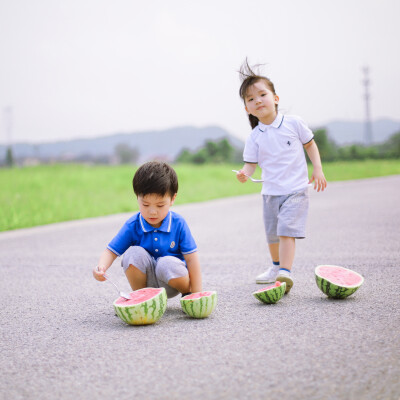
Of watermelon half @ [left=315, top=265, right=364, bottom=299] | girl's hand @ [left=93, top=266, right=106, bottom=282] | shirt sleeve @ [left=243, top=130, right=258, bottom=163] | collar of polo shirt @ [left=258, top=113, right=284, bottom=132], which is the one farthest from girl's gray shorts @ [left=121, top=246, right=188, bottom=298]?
collar of polo shirt @ [left=258, top=113, right=284, bottom=132]

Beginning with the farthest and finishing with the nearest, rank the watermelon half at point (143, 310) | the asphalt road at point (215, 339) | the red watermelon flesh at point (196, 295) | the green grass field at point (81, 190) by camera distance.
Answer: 1. the green grass field at point (81, 190)
2. the red watermelon flesh at point (196, 295)
3. the watermelon half at point (143, 310)
4. the asphalt road at point (215, 339)

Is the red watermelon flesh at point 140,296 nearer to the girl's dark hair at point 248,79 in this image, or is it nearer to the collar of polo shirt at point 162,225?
the collar of polo shirt at point 162,225

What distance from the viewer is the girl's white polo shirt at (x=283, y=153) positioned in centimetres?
485

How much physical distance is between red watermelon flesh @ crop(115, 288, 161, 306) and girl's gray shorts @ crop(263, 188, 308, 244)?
1.34 metres

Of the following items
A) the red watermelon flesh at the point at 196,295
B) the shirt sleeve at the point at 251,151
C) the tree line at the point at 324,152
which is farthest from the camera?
the tree line at the point at 324,152

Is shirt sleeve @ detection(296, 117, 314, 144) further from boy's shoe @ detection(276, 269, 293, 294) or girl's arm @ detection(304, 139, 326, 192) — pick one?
boy's shoe @ detection(276, 269, 293, 294)

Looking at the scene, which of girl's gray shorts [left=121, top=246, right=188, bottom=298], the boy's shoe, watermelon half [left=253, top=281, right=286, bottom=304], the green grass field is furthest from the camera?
the green grass field

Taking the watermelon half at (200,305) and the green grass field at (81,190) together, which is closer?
the watermelon half at (200,305)

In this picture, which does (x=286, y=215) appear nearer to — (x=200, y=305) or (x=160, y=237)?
(x=160, y=237)

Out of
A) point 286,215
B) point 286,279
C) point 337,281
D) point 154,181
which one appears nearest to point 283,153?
point 286,215

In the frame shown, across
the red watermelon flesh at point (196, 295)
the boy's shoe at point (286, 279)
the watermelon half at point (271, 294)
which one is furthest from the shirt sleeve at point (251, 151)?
the red watermelon flesh at point (196, 295)

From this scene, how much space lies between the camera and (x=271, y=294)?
403 centimetres

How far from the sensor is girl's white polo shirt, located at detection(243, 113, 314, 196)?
485cm

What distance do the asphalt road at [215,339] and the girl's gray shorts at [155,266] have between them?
260mm
